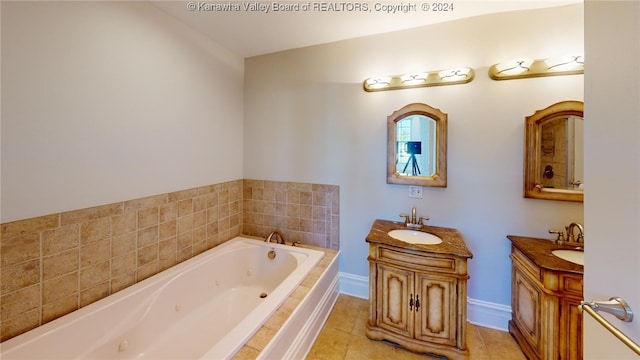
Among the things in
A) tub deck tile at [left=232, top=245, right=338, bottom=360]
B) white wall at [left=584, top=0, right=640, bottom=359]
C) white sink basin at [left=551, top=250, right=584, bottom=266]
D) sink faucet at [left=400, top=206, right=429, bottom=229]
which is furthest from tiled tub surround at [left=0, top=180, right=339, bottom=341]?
white wall at [left=584, top=0, right=640, bottom=359]

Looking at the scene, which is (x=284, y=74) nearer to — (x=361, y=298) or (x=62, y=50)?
(x=62, y=50)

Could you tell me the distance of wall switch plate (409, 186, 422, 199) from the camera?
2.11 meters

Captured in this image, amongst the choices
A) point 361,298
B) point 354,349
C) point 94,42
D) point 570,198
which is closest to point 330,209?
point 361,298

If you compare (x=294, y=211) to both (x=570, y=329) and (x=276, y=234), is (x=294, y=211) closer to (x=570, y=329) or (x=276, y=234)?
(x=276, y=234)

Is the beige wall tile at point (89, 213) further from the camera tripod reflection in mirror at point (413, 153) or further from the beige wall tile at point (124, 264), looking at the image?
the camera tripod reflection in mirror at point (413, 153)

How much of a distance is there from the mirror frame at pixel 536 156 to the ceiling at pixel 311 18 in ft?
2.52

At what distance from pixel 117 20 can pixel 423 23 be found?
225 cm

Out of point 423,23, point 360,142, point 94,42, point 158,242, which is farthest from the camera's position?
point 360,142

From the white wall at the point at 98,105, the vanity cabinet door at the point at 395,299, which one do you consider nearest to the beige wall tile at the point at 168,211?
the white wall at the point at 98,105

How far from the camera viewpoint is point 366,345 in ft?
5.69

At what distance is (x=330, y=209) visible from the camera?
2.41 m

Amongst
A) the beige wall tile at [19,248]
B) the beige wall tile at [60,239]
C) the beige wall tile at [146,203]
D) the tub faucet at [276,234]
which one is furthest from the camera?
the tub faucet at [276,234]

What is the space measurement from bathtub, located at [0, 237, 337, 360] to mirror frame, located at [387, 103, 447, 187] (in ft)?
3.37

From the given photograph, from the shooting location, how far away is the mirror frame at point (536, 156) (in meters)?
1.70
